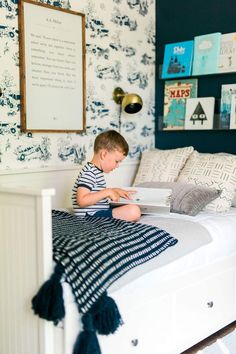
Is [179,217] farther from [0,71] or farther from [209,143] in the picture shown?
[0,71]

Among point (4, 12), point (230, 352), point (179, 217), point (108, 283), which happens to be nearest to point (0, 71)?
point (4, 12)

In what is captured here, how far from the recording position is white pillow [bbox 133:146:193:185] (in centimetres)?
279

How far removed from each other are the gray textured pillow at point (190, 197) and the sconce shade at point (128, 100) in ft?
2.28

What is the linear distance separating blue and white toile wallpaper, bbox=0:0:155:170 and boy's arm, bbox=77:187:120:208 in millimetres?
483

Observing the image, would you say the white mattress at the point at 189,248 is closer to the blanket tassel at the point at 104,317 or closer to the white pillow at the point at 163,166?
the blanket tassel at the point at 104,317

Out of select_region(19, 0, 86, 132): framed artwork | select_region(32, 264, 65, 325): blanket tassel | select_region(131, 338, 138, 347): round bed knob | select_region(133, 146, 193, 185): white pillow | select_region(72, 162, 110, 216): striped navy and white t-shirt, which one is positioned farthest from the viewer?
select_region(133, 146, 193, 185): white pillow

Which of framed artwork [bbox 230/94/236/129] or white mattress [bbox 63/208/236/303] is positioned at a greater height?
framed artwork [bbox 230/94/236/129]

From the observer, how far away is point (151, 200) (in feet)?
7.82

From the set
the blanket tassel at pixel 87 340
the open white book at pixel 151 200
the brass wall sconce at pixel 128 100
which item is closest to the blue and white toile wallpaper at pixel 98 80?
the brass wall sconce at pixel 128 100

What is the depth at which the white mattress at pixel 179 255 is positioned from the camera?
5.17 feet

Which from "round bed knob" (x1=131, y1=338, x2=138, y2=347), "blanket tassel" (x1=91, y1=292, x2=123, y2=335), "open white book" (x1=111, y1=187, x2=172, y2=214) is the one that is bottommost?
"round bed knob" (x1=131, y1=338, x2=138, y2=347)

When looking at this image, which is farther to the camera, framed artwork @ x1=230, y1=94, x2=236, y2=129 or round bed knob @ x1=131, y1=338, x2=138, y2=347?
framed artwork @ x1=230, y1=94, x2=236, y2=129

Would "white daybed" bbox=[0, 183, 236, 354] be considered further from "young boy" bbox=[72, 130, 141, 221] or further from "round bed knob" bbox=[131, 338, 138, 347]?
"young boy" bbox=[72, 130, 141, 221]

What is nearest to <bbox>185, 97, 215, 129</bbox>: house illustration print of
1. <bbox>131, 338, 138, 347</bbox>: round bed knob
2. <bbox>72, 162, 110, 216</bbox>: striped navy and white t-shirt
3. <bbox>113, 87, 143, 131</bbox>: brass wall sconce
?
<bbox>113, 87, 143, 131</bbox>: brass wall sconce
